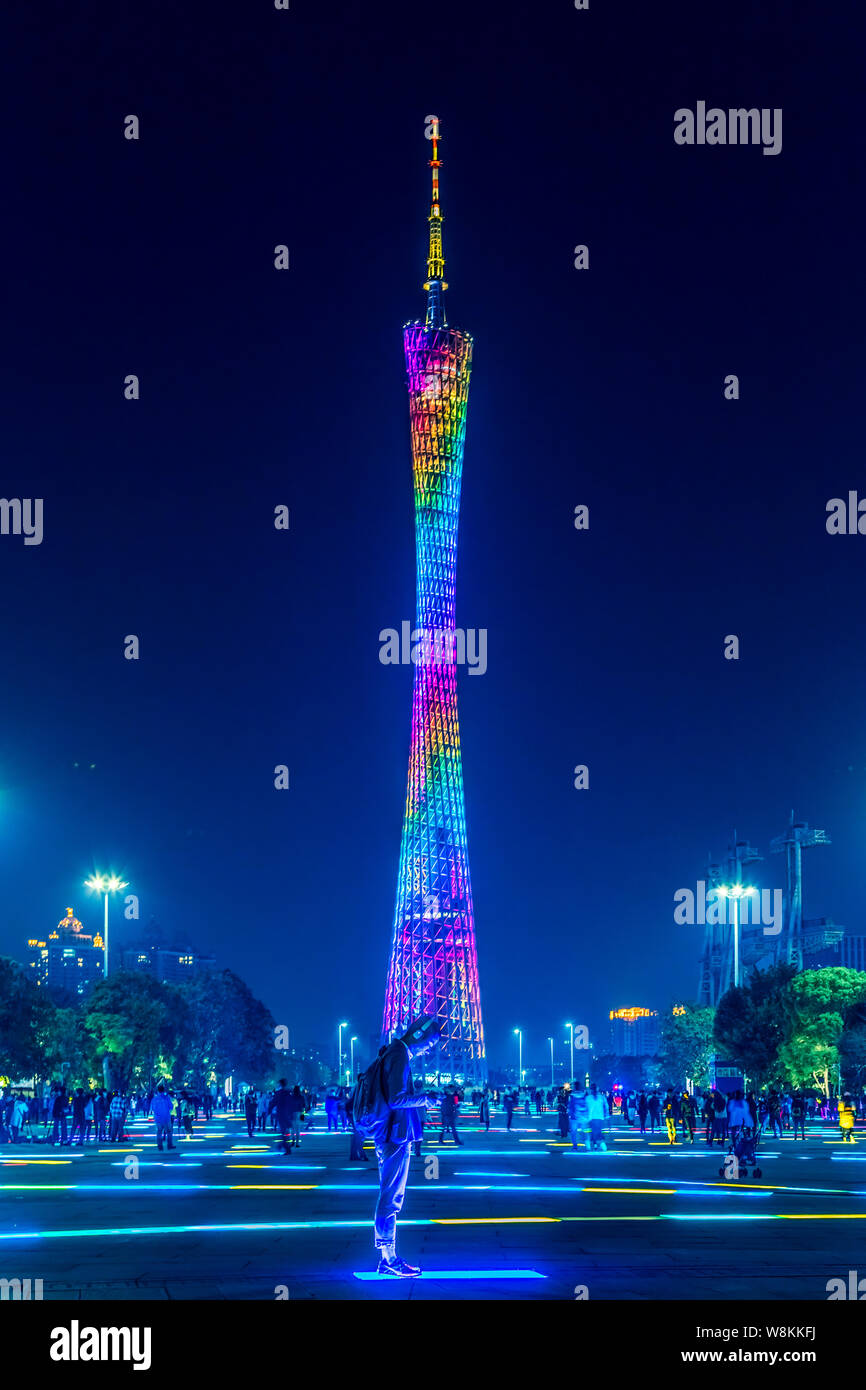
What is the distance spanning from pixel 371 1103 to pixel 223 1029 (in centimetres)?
10530

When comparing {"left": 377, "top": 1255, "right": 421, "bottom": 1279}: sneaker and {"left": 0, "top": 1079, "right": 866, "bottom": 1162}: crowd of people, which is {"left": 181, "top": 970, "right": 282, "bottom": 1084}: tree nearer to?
{"left": 0, "top": 1079, "right": 866, "bottom": 1162}: crowd of people

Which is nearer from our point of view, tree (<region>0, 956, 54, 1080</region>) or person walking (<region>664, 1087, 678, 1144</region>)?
person walking (<region>664, 1087, 678, 1144</region>)

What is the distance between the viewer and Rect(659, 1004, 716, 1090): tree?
373 ft

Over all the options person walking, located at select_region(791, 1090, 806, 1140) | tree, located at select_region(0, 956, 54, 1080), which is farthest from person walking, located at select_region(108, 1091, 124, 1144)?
tree, located at select_region(0, 956, 54, 1080)

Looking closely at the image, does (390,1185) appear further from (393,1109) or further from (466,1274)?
(466,1274)

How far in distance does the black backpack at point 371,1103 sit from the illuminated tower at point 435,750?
253 ft

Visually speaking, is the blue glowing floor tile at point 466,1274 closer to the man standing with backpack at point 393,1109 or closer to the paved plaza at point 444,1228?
the paved plaza at point 444,1228

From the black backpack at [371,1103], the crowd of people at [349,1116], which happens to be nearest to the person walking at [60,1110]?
the crowd of people at [349,1116]

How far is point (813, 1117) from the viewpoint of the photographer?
7688cm

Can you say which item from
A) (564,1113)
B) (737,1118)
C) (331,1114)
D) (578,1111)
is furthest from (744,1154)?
(331,1114)

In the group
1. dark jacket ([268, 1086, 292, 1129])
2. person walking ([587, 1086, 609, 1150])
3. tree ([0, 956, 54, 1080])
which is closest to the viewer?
dark jacket ([268, 1086, 292, 1129])

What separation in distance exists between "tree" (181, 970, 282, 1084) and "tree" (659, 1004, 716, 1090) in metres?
30.0

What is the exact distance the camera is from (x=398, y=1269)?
43.2 ft

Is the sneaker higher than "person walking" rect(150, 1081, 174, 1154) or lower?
higher
